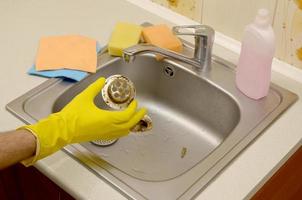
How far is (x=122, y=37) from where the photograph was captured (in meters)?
1.24

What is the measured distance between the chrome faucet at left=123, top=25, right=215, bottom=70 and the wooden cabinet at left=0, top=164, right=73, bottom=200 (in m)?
0.32

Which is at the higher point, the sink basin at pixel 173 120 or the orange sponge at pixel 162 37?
the orange sponge at pixel 162 37

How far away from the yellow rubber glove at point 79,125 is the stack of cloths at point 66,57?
170 millimetres

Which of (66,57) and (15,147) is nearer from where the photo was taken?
(15,147)

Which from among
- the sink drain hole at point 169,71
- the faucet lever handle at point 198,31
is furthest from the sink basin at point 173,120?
the faucet lever handle at point 198,31

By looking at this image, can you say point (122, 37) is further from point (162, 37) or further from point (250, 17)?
point (250, 17)

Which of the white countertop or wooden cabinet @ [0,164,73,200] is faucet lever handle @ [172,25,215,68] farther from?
wooden cabinet @ [0,164,73,200]

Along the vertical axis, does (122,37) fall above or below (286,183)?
above

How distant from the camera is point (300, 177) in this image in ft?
3.67

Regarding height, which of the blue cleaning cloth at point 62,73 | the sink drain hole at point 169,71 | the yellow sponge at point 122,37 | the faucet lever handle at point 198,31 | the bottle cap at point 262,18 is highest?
the bottle cap at point 262,18

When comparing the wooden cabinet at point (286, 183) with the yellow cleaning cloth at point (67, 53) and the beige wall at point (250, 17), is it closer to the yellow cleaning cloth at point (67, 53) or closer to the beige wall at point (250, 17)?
the beige wall at point (250, 17)

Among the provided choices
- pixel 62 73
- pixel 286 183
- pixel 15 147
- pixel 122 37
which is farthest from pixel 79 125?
pixel 286 183

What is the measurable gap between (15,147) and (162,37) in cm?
51

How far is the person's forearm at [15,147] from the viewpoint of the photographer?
2.87 feet
